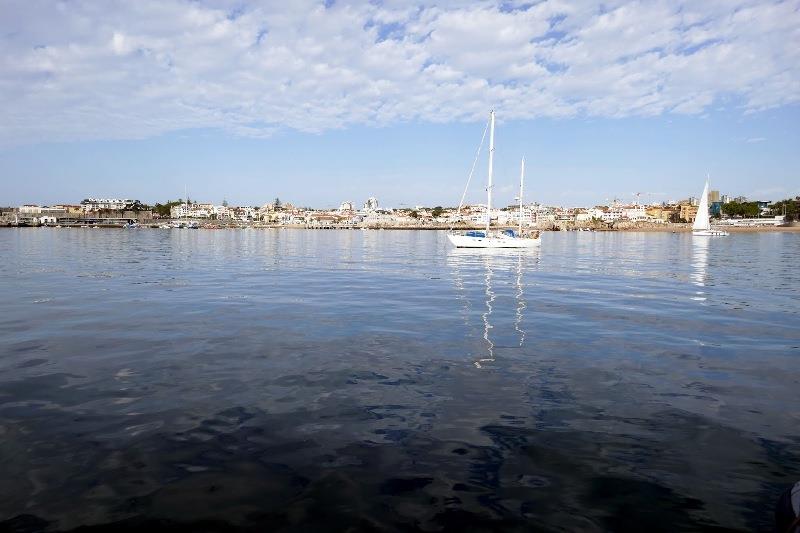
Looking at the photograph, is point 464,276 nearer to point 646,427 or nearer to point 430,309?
point 430,309

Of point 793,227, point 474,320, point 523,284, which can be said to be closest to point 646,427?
point 474,320

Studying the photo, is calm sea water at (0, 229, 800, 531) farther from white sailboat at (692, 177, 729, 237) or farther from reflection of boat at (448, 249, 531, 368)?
white sailboat at (692, 177, 729, 237)

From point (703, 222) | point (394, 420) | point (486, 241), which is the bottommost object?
point (394, 420)

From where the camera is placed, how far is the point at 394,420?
6.83 m

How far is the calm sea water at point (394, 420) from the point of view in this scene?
15.7ft

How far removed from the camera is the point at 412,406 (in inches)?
290

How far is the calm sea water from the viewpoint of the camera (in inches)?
188

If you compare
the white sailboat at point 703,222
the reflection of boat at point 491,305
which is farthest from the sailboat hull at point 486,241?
the white sailboat at point 703,222

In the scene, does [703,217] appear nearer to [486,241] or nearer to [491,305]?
[486,241]

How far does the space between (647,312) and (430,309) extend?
697 centimetres

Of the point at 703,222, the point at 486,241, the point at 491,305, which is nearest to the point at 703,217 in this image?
the point at 703,222

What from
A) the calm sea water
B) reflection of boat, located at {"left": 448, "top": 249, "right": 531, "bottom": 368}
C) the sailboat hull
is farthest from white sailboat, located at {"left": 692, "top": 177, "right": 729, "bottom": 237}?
the calm sea water

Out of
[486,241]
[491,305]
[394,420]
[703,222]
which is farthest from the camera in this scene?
[703,222]

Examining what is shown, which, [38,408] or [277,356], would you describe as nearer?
[38,408]
